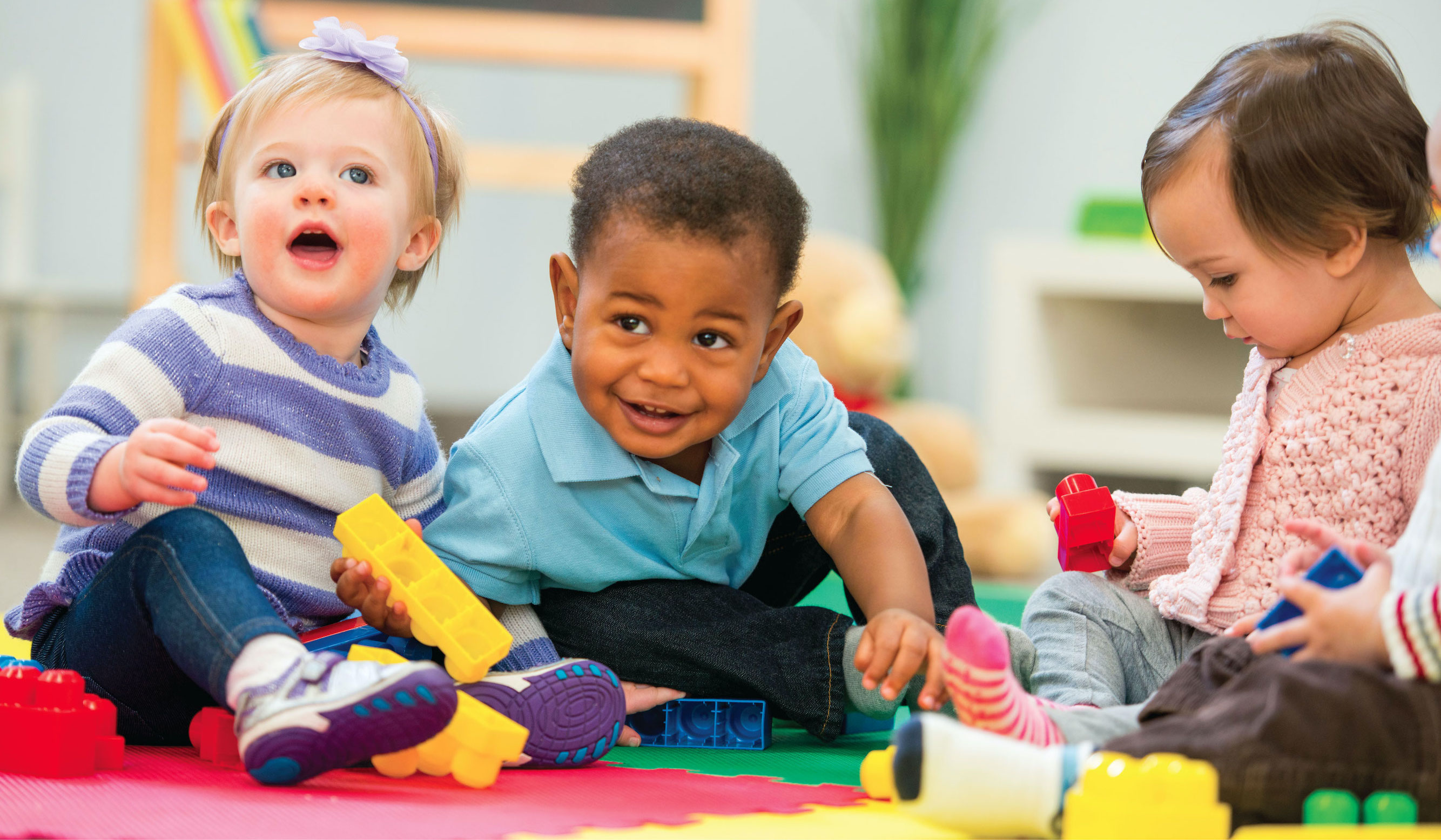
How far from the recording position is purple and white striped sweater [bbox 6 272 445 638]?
32.9 inches

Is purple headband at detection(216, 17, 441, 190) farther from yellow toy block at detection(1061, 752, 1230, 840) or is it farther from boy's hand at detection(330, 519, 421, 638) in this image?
yellow toy block at detection(1061, 752, 1230, 840)

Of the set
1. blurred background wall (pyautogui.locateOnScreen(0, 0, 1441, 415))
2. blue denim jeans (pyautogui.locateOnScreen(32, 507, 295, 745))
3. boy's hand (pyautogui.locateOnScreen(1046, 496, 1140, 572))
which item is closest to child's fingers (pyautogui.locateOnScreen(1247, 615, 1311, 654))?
boy's hand (pyautogui.locateOnScreen(1046, 496, 1140, 572))

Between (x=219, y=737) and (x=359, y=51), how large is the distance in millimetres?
508

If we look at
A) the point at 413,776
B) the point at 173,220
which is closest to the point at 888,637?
the point at 413,776

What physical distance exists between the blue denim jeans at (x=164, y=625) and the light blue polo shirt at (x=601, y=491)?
198mm

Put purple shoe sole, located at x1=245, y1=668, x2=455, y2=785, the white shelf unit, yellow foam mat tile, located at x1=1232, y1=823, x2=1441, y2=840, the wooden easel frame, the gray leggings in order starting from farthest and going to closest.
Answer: the wooden easel frame < the white shelf unit < the gray leggings < purple shoe sole, located at x1=245, y1=668, x2=455, y2=785 < yellow foam mat tile, located at x1=1232, y1=823, x2=1441, y2=840

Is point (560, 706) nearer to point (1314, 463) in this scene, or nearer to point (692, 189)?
point (692, 189)

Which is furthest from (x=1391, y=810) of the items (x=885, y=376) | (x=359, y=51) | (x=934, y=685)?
(x=885, y=376)

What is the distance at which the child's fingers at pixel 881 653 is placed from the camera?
0.83 m

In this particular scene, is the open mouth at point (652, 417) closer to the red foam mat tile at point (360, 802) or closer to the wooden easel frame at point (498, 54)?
the red foam mat tile at point (360, 802)

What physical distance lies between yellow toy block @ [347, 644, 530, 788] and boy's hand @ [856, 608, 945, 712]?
0.21 metres

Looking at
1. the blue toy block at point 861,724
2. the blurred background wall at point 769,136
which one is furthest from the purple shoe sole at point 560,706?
the blurred background wall at point 769,136

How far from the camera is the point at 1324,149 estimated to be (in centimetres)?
88

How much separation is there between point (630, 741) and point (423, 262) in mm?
405
